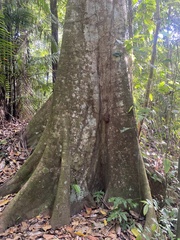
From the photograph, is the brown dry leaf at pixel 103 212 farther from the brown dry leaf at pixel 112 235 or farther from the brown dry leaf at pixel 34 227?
the brown dry leaf at pixel 34 227

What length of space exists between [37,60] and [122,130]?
414cm

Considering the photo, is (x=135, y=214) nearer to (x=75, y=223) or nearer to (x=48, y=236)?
(x=75, y=223)

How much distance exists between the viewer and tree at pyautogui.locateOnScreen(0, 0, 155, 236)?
291cm

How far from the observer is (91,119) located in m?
3.06

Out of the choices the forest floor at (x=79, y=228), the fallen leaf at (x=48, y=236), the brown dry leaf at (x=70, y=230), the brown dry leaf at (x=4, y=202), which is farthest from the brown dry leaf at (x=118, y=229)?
the brown dry leaf at (x=4, y=202)

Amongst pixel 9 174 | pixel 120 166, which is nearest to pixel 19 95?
pixel 9 174

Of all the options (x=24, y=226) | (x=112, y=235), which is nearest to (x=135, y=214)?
(x=112, y=235)

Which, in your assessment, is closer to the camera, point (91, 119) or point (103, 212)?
point (103, 212)

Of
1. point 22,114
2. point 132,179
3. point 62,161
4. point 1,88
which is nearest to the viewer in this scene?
point 62,161

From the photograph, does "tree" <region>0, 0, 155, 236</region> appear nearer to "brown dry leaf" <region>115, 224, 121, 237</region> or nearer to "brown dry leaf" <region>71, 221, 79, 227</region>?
"brown dry leaf" <region>71, 221, 79, 227</region>

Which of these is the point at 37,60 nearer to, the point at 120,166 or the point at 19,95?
the point at 19,95

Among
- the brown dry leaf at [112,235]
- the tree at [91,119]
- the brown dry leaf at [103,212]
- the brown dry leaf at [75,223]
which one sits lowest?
the brown dry leaf at [112,235]

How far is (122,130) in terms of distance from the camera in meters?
2.86

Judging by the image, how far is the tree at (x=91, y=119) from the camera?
9.56 feet
